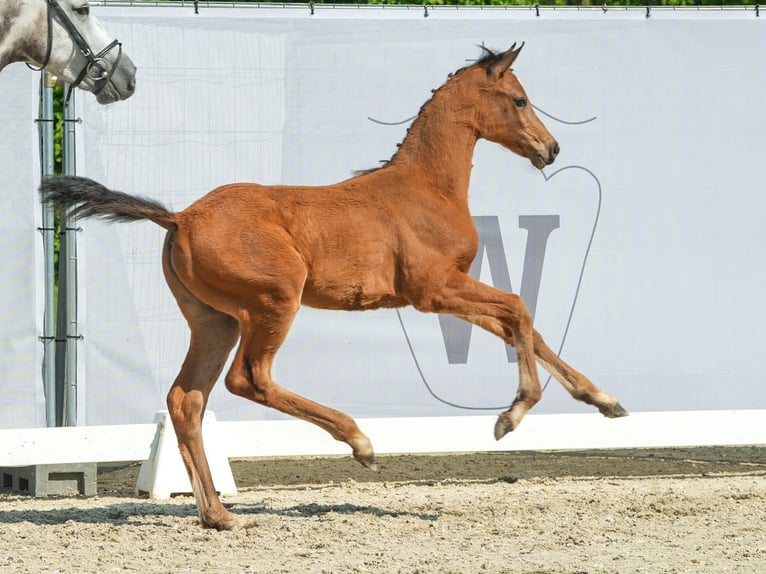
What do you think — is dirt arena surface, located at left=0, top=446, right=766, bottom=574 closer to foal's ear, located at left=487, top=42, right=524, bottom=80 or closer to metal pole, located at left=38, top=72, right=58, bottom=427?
metal pole, located at left=38, top=72, right=58, bottom=427

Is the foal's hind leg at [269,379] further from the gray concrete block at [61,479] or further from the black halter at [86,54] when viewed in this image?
the gray concrete block at [61,479]

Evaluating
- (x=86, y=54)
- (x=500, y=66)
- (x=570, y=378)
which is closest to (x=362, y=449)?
(x=570, y=378)

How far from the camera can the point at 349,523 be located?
5844mm

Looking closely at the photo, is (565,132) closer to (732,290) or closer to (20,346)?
(732,290)

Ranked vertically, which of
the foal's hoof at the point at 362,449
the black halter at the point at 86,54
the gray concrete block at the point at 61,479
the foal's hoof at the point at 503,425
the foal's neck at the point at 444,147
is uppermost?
the black halter at the point at 86,54

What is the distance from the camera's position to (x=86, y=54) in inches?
218

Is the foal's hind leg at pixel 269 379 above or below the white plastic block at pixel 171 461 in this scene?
above

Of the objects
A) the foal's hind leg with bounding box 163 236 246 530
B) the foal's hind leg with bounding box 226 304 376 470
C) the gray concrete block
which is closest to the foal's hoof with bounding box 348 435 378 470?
the foal's hind leg with bounding box 226 304 376 470

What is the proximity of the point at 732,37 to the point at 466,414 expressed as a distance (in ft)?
Answer: 9.78

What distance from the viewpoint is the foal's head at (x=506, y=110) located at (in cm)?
604

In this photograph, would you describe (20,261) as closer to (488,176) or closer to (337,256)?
(337,256)

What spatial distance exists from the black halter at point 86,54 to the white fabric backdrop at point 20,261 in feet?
5.39

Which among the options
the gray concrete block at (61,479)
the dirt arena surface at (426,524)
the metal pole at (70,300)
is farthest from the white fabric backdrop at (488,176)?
the dirt arena surface at (426,524)

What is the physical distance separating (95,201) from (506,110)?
205 centimetres
